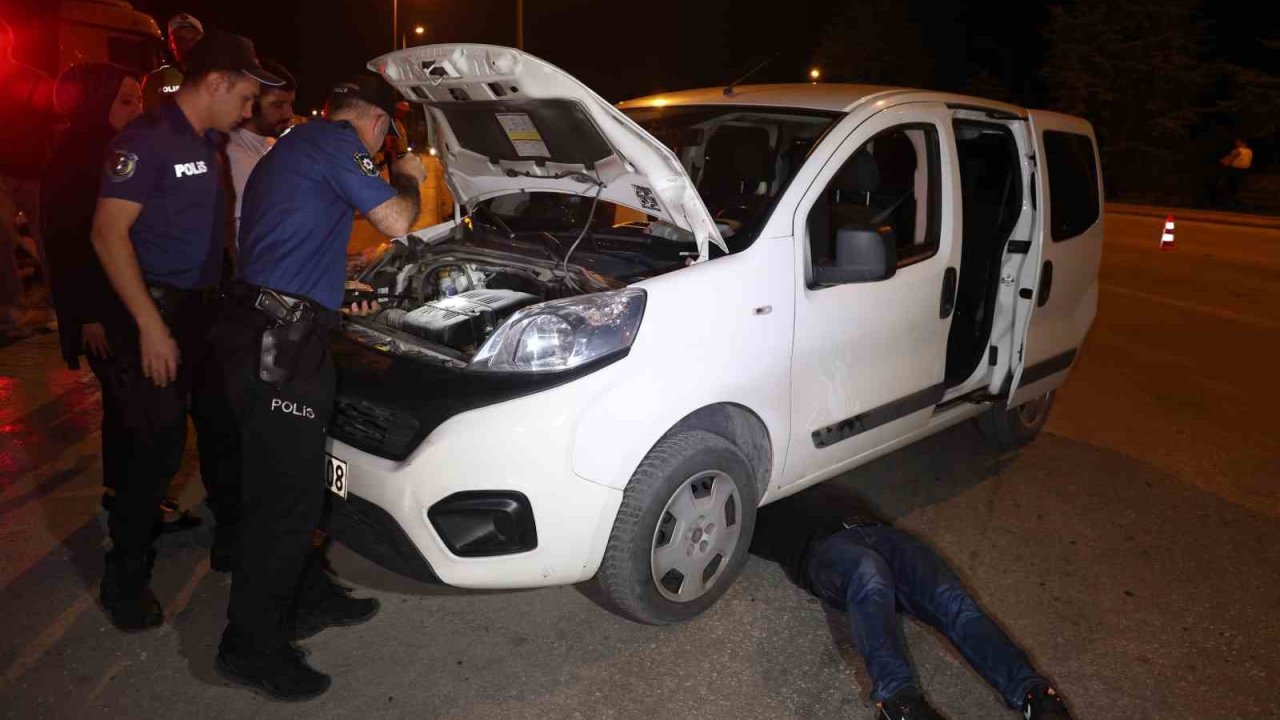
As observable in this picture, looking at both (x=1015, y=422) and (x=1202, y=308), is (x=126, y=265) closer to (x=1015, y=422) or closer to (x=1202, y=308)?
(x=1015, y=422)

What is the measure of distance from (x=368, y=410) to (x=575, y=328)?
675mm

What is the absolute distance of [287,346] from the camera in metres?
2.60

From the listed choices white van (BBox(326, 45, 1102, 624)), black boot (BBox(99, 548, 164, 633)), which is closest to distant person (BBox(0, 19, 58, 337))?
black boot (BBox(99, 548, 164, 633))

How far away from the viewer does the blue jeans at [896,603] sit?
105 inches

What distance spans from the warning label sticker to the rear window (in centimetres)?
249

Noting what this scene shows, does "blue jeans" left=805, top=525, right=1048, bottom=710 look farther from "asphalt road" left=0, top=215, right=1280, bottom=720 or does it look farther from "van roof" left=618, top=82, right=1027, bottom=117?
"van roof" left=618, top=82, right=1027, bottom=117

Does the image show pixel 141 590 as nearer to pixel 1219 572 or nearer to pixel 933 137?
A: pixel 933 137

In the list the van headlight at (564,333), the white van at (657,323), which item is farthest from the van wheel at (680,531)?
the van headlight at (564,333)

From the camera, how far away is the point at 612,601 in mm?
2998

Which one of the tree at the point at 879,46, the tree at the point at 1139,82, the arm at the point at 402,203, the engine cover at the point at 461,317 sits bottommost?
the engine cover at the point at 461,317

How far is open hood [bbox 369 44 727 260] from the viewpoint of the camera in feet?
9.46

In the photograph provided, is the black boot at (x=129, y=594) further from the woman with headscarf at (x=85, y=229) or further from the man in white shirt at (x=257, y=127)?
the man in white shirt at (x=257, y=127)

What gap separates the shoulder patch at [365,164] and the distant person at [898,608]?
5.87ft

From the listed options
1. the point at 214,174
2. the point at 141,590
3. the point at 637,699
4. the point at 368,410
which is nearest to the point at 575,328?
the point at 368,410
